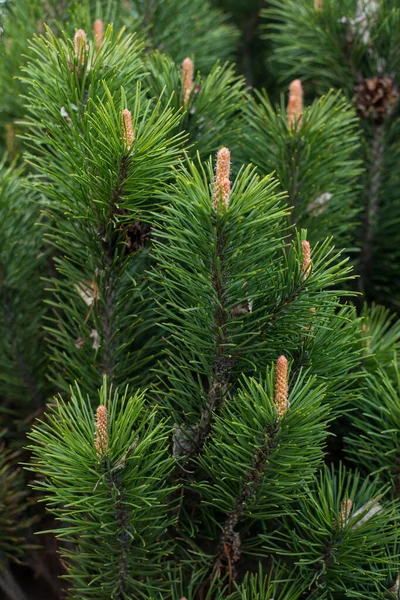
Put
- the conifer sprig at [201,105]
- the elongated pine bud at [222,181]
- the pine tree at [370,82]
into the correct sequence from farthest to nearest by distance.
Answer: the pine tree at [370,82], the conifer sprig at [201,105], the elongated pine bud at [222,181]

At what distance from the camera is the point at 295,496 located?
1.39 feet

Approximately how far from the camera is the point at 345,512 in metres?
0.44

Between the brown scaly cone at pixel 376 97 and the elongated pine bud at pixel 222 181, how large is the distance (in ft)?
1.14

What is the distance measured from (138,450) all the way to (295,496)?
0.36 feet

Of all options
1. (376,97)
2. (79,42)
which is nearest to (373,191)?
(376,97)

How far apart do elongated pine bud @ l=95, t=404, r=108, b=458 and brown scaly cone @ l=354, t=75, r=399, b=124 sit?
446mm

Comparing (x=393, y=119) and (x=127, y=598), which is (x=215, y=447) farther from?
(x=393, y=119)

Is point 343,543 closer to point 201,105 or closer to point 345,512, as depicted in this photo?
point 345,512

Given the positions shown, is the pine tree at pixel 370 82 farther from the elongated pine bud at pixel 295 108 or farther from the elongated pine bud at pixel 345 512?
the elongated pine bud at pixel 345 512

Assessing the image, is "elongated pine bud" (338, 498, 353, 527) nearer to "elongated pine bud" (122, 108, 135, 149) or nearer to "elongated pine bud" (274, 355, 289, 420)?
"elongated pine bud" (274, 355, 289, 420)

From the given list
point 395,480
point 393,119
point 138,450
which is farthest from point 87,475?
point 393,119

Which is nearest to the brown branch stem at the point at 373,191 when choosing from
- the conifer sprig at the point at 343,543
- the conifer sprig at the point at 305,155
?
the conifer sprig at the point at 305,155

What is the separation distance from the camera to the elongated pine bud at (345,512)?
438 millimetres

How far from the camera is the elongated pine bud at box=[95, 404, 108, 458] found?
394 millimetres
